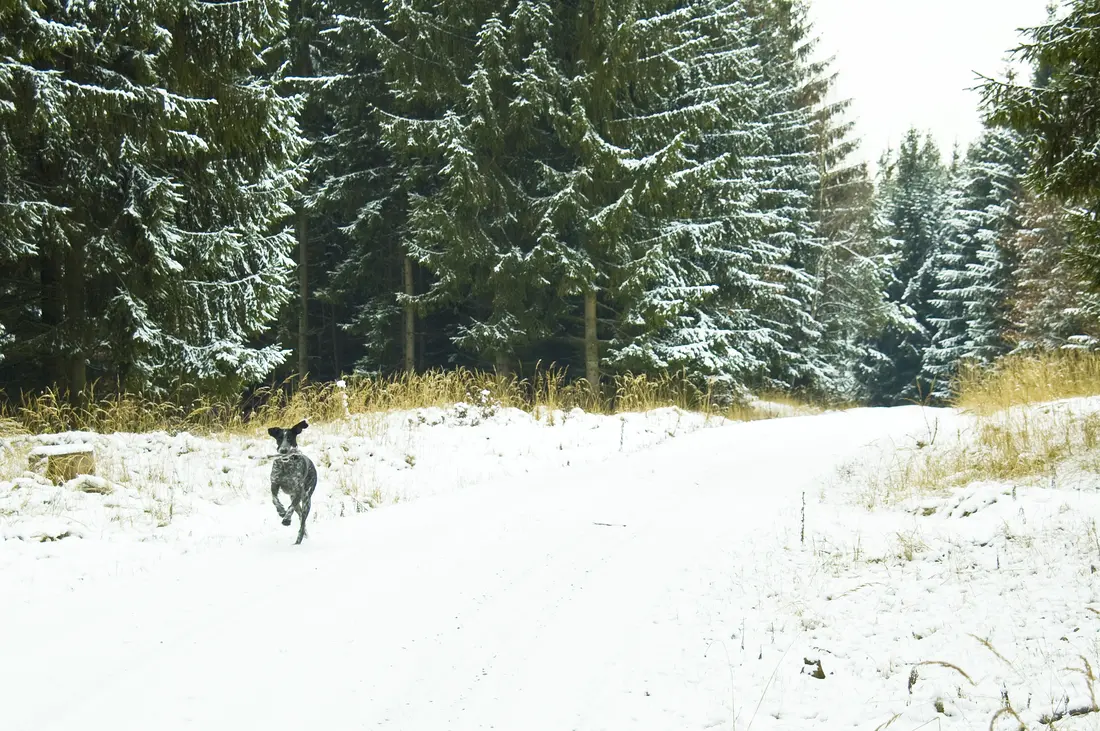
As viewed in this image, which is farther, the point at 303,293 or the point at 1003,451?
the point at 303,293

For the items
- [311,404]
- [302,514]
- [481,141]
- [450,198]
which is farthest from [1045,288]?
[302,514]

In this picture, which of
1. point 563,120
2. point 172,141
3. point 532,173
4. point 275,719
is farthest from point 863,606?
point 532,173

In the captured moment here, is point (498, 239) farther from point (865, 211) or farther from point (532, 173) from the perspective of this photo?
point (865, 211)

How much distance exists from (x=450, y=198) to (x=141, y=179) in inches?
273

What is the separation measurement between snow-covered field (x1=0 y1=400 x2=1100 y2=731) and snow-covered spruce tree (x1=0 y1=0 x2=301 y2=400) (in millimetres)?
2924

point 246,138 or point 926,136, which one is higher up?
point 926,136

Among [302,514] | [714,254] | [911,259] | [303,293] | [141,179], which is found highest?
[911,259]

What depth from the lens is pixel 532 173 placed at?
16.7 m

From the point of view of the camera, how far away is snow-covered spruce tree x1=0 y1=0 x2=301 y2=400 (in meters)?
7.94

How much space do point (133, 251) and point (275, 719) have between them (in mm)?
8540

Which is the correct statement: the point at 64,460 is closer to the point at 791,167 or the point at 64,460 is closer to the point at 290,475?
the point at 290,475

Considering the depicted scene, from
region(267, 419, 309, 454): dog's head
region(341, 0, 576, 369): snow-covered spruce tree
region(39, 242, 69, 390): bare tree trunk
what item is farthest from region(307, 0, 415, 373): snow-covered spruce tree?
region(267, 419, 309, 454): dog's head

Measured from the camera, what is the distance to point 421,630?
149 inches

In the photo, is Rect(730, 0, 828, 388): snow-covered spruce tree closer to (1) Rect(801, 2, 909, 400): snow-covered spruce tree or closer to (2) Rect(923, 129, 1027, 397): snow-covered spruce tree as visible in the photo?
(1) Rect(801, 2, 909, 400): snow-covered spruce tree
